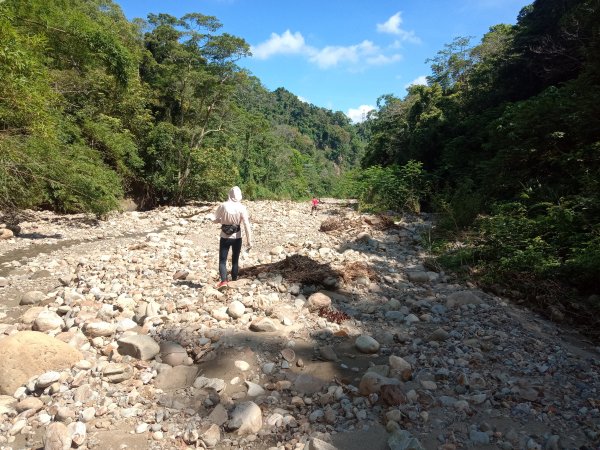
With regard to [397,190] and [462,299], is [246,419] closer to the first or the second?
[462,299]

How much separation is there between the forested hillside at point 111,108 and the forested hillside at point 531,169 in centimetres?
928

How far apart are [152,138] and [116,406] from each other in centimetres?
1815

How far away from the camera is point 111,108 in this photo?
16812 millimetres

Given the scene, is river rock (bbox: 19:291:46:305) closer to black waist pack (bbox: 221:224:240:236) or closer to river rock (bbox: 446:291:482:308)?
black waist pack (bbox: 221:224:240:236)

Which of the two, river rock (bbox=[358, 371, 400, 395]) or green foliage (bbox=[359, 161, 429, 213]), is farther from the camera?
green foliage (bbox=[359, 161, 429, 213])

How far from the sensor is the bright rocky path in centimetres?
274

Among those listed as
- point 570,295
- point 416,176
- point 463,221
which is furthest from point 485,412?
point 416,176

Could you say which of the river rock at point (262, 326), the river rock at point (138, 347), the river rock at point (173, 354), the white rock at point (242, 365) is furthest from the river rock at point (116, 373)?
the river rock at point (262, 326)

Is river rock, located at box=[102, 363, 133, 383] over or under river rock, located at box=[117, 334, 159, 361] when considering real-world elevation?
under

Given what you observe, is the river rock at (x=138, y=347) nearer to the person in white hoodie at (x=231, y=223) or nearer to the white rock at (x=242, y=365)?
the white rock at (x=242, y=365)

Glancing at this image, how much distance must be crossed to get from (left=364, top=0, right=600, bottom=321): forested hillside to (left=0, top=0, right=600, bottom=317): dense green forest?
35 mm

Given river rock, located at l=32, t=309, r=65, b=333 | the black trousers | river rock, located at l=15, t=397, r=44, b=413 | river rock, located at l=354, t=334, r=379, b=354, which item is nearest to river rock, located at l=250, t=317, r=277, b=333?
river rock, located at l=354, t=334, r=379, b=354

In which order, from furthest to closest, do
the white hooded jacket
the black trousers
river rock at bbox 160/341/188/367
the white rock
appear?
the black trousers, the white hooded jacket, river rock at bbox 160/341/188/367, the white rock

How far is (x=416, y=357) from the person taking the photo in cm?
383
